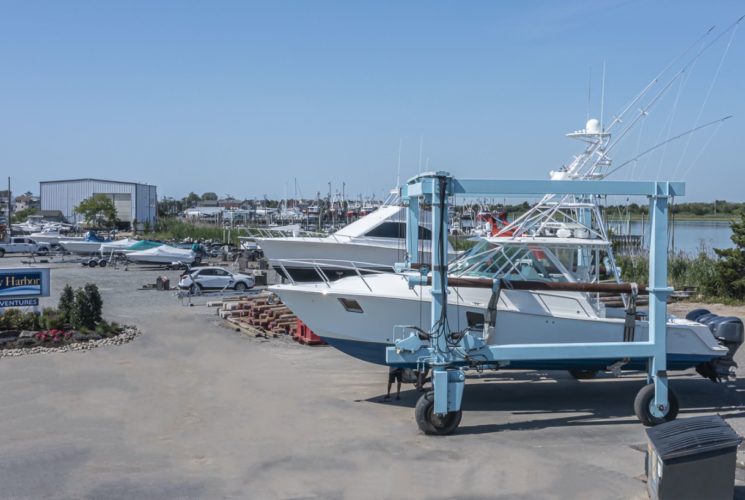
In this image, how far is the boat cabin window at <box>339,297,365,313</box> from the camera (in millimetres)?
13336

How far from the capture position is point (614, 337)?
1291 cm

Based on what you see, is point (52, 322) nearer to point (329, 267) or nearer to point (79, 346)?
point (79, 346)

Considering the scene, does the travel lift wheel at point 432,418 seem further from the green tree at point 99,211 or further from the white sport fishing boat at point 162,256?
the green tree at point 99,211

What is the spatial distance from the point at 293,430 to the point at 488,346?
3229mm

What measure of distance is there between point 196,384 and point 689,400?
9.20 m

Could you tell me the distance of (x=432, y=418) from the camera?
1120 centimetres

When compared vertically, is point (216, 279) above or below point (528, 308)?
below

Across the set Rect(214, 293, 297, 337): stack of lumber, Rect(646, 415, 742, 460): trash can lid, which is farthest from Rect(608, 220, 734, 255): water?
Rect(214, 293, 297, 337): stack of lumber

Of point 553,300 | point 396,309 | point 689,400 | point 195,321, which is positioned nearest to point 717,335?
point 689,400

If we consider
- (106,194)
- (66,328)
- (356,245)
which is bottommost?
(66,328)

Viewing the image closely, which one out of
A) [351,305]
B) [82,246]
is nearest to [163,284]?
[351,305]

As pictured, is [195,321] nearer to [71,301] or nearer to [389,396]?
[71,301]

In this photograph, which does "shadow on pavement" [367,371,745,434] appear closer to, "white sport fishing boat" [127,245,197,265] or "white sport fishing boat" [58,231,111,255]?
"white sport fishing boat" [127,245,197,265]

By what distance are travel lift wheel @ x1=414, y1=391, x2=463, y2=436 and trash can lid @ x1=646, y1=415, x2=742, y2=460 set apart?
3443 mm
